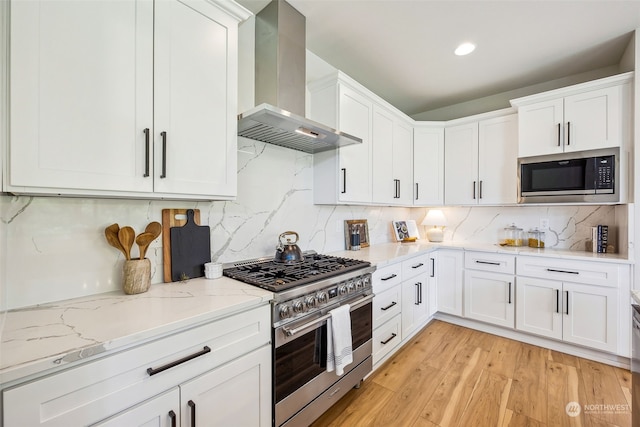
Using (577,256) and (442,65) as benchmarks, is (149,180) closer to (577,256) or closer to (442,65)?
(442,65)

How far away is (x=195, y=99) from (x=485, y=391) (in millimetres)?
2708

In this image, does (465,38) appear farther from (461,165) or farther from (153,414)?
(153,414)

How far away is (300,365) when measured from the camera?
1519 mm

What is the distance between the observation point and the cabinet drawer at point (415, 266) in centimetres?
258

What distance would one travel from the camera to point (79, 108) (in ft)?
3.51

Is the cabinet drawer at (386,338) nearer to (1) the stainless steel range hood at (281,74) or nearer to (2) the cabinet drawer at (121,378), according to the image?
(2) the cabinet drawer at (121,378)

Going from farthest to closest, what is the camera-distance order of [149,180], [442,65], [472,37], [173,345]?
[442,65] → [472,37] → [149,180] → [173,345]

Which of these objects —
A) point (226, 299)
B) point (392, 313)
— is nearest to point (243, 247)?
point (226, 299)

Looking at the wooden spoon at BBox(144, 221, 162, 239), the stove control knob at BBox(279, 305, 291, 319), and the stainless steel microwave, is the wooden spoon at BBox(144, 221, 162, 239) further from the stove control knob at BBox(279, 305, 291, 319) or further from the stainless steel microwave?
the stainless steel microwave

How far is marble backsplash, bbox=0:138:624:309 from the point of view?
46.5 inches

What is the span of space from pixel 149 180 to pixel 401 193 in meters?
2.56

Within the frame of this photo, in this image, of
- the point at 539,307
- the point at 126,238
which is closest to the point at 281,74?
the point at 126,238

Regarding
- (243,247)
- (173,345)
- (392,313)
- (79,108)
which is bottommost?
(392,313)

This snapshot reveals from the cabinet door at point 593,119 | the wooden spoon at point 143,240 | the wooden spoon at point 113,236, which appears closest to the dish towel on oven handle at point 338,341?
the wooden spoon at point 143,240
